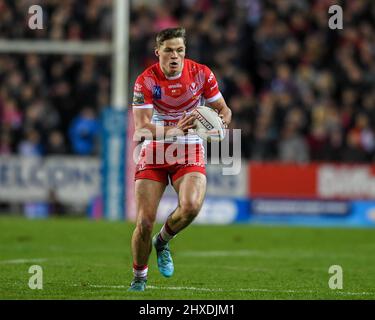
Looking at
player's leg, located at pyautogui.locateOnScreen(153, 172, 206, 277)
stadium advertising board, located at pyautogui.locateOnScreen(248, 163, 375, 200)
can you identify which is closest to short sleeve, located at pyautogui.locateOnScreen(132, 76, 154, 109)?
player's leg, located at pyautogui.locateOnScreen(153, 172, 206, 277)

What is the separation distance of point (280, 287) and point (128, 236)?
7.51 m

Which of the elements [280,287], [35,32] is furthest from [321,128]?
[280,287]

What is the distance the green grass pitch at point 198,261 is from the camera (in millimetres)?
10023

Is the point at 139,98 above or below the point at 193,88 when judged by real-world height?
below

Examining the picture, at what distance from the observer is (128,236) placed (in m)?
17.9

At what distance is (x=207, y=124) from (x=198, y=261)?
14.4ft

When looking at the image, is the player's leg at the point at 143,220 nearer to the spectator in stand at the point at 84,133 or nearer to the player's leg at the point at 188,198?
the player's leg at the point at 188,198

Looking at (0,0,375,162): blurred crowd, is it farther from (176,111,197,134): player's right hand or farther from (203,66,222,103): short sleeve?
(176,111,197,134): player's right hand

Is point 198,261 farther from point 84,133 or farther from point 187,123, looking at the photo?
point 84,133

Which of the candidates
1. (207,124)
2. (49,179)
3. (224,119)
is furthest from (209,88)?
(49,179)

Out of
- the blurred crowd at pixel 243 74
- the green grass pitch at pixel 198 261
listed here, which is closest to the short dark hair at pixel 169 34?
the green grass pitch at pixel 198 261

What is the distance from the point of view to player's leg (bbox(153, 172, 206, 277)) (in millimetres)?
9852

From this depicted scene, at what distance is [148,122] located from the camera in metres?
10.0

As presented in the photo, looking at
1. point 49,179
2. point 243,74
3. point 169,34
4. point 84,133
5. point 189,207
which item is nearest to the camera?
point 189,207
